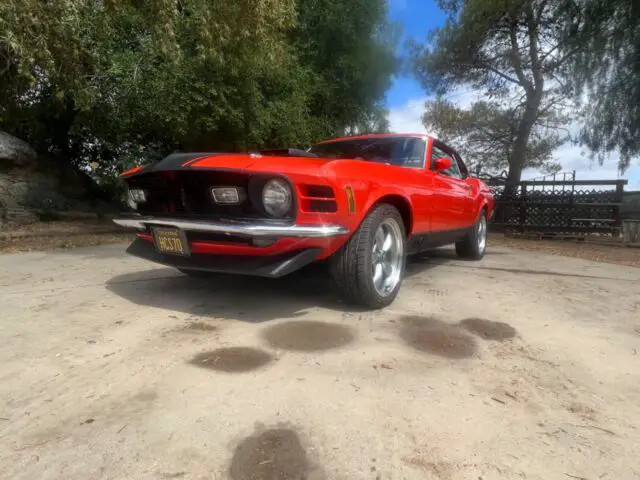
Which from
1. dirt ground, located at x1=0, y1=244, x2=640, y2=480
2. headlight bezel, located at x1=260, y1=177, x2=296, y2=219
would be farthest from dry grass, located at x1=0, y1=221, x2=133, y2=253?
headlight bezel, located at x1=260, y1=177, x2=296, y2=219

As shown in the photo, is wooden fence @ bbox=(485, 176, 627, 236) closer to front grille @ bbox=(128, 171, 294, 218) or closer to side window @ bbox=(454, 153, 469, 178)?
side window @ bbox=(454, 153, 469, 178)

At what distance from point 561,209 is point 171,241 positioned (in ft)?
35.2

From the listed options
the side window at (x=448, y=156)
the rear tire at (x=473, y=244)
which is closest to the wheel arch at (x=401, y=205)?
the side window at (x=448, y=156)

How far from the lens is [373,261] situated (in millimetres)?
3172

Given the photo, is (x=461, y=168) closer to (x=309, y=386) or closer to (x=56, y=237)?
(x=309, y=386)

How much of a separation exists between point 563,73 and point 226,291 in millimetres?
13242

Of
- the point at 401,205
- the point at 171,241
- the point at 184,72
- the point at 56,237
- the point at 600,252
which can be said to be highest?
the point at 184,72

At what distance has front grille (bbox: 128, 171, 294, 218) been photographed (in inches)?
109

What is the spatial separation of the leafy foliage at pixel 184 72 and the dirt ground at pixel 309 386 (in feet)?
13.4

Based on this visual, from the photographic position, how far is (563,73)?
42.4 feet

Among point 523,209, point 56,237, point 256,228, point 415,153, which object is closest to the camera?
point 256,228

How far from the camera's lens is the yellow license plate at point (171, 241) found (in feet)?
9.46

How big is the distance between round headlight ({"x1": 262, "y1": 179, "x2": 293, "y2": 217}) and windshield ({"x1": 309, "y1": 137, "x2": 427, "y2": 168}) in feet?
4.54

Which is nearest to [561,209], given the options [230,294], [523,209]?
[523,209]
